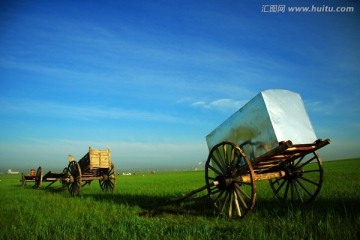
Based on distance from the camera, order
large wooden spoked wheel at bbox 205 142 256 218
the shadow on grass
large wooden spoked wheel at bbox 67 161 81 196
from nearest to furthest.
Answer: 1. the shadow on grass
2. large wooden spoked wheel at bbox 205 142 256 218
3. large wooden spoked wheel at bbox 67 161 81 196

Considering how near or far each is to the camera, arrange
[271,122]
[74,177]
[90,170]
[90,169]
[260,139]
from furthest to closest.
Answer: [90,170] → [74,177] → [90,169] → [260,139] → [271,122]

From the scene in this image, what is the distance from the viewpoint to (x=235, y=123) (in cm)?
723

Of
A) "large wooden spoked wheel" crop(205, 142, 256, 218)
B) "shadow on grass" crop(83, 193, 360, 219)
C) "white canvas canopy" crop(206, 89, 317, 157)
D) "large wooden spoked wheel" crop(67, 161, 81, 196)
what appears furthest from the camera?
"large wooden spoked wheel" crop(67, 161, 81, 196)

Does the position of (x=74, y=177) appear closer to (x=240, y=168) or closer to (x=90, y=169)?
(x=90, y=169)

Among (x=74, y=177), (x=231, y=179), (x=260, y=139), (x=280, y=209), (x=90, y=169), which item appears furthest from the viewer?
(x=74, y=177)

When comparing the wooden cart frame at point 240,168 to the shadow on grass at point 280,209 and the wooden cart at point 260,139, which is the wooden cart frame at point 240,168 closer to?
the wooden cart at point 260,139

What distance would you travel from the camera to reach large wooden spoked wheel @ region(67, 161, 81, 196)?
14.3 m

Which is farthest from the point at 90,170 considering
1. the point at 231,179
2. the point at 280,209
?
the point at 280,209

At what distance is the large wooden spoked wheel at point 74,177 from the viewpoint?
562 inches

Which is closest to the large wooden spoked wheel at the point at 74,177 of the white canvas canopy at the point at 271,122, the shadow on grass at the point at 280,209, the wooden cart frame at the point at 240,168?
the shadow on grass at the point at 280,209

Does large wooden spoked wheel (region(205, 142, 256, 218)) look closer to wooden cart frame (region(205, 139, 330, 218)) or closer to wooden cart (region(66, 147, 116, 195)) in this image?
wooden cart frame (region(205, 139, 330, 218))

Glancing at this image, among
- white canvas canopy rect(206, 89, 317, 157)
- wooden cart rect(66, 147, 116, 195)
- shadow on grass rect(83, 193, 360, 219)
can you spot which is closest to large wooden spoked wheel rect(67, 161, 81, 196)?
wooden cart rect(66, 147, 116, 195)

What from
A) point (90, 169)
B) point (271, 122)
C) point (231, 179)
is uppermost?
point (271, 122)

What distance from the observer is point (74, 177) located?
1487 cm
